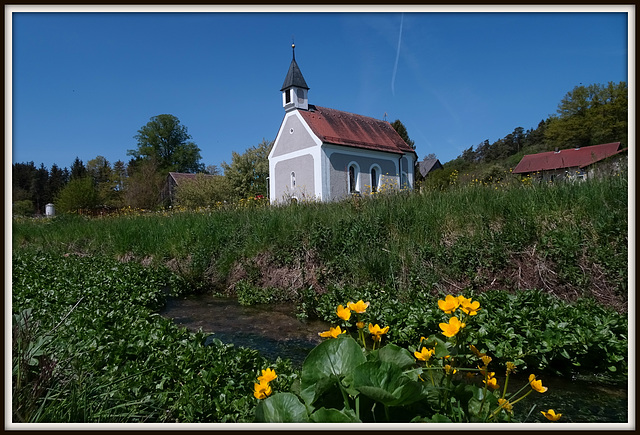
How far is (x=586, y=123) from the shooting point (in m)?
30.0

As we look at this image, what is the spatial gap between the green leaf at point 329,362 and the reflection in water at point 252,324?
7.75 ft

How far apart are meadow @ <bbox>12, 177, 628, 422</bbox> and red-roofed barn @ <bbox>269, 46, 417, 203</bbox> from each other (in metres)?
17.9

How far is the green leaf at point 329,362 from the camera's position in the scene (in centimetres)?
170

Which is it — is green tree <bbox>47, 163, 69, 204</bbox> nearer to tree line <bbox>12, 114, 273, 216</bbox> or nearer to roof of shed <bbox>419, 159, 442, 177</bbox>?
tree line <bbox>12, 114, 273, 216</bbox>

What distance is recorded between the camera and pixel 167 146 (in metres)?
66.6

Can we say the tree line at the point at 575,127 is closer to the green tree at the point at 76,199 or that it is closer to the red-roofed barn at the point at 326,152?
the red-roofed barn at the point at 326,152

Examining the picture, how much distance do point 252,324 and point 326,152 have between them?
2326 cm

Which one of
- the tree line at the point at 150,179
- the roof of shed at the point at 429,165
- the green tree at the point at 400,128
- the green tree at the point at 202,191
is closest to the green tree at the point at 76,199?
the tree line at the point at 150,179

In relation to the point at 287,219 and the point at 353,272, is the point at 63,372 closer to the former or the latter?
the point at 353,272

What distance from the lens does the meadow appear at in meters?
2.40

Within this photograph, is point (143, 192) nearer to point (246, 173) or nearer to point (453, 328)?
point (246, 173)

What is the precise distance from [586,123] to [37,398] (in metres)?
37.2

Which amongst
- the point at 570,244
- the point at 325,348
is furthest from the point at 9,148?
the point at 570,244

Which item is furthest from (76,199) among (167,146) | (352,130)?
(167,146)
